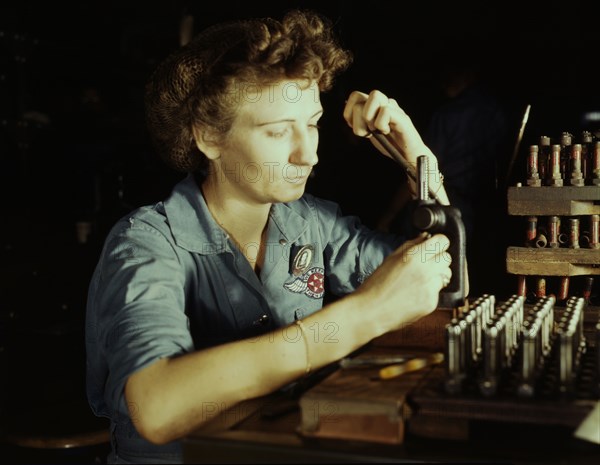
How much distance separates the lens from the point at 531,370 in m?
1.29

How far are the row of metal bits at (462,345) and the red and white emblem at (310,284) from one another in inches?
28.3

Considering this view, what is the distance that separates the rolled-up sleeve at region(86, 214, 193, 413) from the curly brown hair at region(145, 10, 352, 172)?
1.43 feet

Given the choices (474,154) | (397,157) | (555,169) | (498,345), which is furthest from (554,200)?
(474,154)

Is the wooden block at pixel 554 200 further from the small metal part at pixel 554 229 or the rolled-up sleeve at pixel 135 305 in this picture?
the rolled-up sleeve at pixel 135 305

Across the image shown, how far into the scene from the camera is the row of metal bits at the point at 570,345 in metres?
1.29

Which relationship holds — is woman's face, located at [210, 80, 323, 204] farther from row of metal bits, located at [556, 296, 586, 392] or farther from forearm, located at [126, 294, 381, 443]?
row of metal bits, located at [556, 296, 586, 392]

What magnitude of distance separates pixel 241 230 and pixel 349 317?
2.51ft

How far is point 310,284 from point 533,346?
1.06 m

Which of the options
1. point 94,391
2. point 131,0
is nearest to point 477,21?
point 131,0

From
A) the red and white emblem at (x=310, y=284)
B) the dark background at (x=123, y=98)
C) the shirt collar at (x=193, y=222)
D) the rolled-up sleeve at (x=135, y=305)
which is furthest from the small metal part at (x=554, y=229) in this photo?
the dark background at (x=123, y=98)

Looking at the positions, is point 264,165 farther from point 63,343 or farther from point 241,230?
point 63,343

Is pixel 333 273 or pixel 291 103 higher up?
pixel 291 103

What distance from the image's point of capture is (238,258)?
206 centimetres

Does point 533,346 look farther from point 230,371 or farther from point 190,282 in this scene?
point 190,282
